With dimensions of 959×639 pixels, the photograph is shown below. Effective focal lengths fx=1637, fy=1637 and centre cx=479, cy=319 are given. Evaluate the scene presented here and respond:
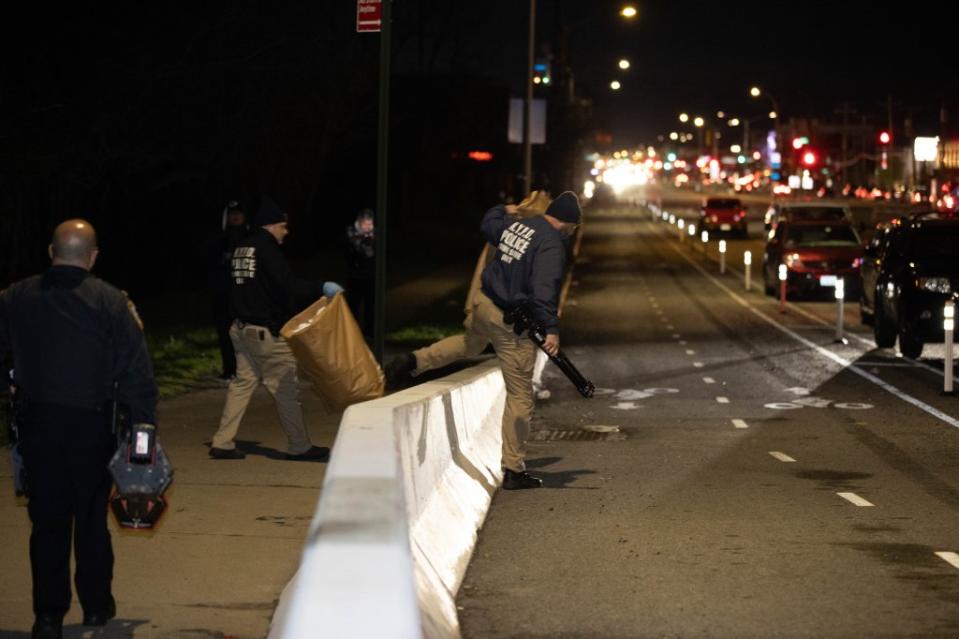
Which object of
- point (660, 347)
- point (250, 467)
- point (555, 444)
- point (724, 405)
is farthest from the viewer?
point (660, 347)

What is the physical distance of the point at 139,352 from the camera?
22.5ft

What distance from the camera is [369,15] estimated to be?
627 inches

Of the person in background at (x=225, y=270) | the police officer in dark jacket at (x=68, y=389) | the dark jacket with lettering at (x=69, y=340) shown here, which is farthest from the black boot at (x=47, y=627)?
the person in background at (x=225, y=270)

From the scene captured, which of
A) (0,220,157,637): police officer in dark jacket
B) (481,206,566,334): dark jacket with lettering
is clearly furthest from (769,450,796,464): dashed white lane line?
(0,220,157,637): police officer in dark jacket

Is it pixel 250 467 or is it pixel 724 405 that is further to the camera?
pixel 724 405

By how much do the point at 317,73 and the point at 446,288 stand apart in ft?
31.9

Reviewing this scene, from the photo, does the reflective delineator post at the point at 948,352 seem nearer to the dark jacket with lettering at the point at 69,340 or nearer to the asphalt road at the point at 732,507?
the asphalt road at the point at 732,507

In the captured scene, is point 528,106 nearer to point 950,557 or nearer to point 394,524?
point 950,557

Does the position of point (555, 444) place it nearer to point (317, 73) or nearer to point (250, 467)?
point (250, 467)

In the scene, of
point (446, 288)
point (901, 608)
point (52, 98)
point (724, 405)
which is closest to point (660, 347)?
point (724, 405)

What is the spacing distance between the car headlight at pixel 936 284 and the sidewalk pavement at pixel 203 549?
35.7 feet

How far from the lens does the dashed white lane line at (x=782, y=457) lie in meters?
12.6

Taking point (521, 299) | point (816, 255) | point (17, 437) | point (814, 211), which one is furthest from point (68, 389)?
point (814, 211)

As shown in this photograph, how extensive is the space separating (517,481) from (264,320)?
2176 millimetres
